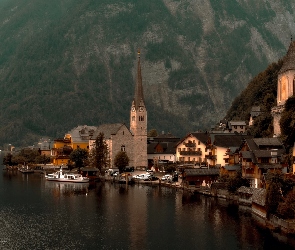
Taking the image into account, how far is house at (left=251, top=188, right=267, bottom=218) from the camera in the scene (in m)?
50.2

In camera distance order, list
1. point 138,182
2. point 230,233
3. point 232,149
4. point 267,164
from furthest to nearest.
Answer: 1. point 138,182
2. point 232,149
3. point 267,164
4. point 230,233

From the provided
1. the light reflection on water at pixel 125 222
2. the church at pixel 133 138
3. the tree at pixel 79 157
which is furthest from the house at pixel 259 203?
the tree at pixel 79 157

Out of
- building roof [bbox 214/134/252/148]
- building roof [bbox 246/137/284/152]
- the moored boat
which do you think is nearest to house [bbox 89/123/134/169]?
the moored boat

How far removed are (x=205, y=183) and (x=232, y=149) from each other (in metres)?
6.63

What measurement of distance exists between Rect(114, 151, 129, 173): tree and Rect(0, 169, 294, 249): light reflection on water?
24.1m

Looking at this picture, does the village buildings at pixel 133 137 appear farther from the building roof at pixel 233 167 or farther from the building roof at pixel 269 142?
the building roof at pixel 269 142

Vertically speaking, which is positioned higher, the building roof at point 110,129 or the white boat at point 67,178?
the building roof at point 110,129

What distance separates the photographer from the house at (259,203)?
165 ft

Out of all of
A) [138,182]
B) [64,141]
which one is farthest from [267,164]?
[64,141]

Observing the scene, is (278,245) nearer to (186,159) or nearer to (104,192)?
(104,192)

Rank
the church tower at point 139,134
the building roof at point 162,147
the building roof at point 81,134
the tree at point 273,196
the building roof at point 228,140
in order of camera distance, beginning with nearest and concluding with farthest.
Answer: the tree at point 273,196 → the building roof at point 228,140 → the church tower at point 139,134 → the building roof at point 162,147 → the building roof at point 81,134

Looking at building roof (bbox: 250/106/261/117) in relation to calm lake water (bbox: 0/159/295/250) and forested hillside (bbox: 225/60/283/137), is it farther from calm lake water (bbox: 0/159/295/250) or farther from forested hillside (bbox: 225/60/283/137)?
calm lake water (bbox: 0/159/295/250)

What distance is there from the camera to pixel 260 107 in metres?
101

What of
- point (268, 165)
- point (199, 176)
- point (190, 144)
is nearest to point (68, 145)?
point (190, 144)
